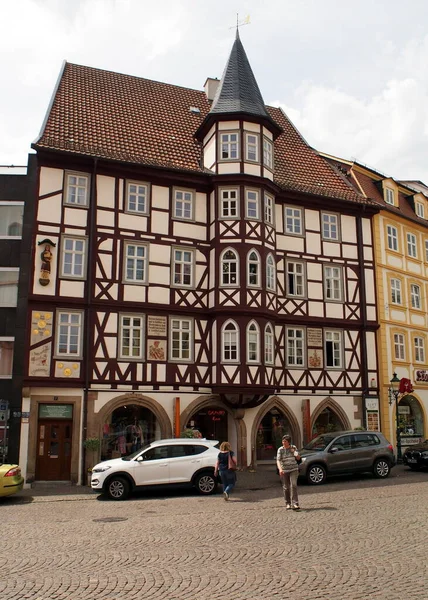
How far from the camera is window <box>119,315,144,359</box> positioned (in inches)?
896

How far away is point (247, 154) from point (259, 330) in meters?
7.52

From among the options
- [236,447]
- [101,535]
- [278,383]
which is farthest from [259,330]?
[101,535]

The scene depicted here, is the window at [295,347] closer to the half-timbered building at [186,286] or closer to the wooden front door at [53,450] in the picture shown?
the half-timbered building at [186,286]

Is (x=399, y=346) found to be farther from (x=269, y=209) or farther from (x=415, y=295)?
(x=269, y=209)

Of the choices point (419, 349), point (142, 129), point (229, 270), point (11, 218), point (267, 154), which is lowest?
point (419, 349)

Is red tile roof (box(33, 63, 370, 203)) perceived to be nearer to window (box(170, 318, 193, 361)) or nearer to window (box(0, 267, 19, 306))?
window (box(0, 267, 19, 306))

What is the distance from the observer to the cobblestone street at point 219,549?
25.1 ft

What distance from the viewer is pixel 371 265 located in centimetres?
2838

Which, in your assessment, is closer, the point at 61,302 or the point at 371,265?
the point at 61,302

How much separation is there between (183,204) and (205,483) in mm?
12046

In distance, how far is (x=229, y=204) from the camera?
2484 centimetres

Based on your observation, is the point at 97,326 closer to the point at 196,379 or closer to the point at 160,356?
the point at 160,356

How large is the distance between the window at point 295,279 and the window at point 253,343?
3.39 m

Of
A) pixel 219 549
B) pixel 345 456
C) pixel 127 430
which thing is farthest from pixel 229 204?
pixel 219 549
